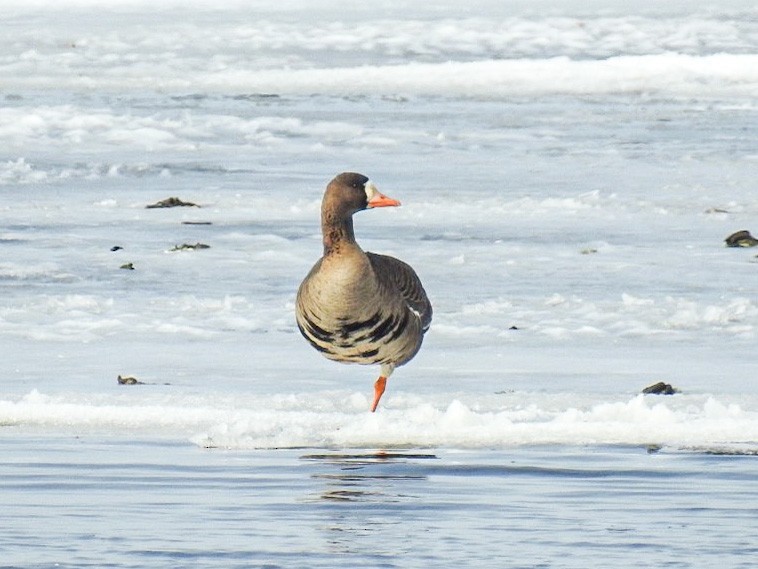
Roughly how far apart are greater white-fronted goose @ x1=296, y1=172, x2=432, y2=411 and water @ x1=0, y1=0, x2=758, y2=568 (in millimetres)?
218

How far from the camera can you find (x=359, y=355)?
8539 mm

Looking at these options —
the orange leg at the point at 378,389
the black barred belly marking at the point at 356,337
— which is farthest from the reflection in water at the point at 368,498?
the black barred belly marking at the point at 356,337

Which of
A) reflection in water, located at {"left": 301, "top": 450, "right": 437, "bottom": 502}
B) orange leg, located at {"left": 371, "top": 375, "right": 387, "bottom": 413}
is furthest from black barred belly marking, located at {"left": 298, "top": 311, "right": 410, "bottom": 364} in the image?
reflection in water, located at {"left": 301, "top": 450, "right": 437, "bottom": 502}

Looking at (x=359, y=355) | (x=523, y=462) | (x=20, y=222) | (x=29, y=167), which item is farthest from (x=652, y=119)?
(x=523, y=462)

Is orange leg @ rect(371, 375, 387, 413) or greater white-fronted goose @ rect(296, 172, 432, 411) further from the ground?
greater white-fronted goose @ rect(296, 172, 432, 411)

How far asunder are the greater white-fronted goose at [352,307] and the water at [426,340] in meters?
0.22

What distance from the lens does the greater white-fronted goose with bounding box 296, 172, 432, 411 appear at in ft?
27.7

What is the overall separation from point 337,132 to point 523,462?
12962 mm

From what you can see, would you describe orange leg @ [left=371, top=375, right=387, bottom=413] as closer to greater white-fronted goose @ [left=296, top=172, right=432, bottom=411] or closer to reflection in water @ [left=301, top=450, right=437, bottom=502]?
greater white-fronted goose @ [left=296, top=172, right=432, bottom=411]

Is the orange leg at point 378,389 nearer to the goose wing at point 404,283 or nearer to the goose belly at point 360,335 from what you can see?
the goose belly at point 360,335

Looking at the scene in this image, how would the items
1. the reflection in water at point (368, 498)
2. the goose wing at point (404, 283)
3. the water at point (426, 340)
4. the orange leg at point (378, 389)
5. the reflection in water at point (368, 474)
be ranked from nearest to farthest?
the reflection in water at point (368, 498), the water at point (426, 340), the reflection in water at point (368, 474), the orange leg at point (378, 389), the goose wing at point (404, 283)

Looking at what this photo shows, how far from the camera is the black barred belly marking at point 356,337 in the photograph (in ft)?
27.6

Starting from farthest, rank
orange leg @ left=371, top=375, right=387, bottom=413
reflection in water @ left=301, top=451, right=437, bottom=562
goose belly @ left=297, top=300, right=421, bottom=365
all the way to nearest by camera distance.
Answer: goose belly @ left=297, top=300, right=421, bottom=365, orange leg @ left=371, top=375, right=387, bottom=413, reflection in water @ left=301, top=451, right=437, bottom=562

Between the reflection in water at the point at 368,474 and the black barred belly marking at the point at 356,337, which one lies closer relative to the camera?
the reflection in water at the point at 368,474
